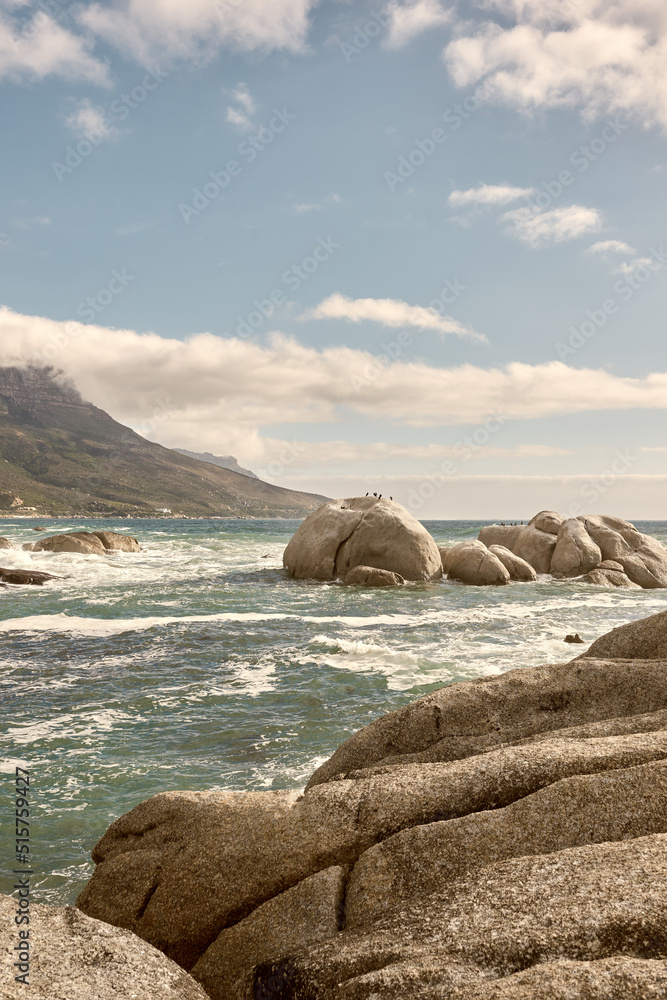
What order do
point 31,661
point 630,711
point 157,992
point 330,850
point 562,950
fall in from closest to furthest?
point 562,950 < point 157,992 < point 330,850 < point 630,711 < point 31,661

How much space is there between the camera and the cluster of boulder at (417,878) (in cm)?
314

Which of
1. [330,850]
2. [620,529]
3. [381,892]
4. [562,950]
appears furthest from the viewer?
[620,529]

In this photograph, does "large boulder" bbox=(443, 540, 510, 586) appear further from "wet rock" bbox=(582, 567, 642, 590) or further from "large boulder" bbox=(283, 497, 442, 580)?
"wet rock" bbox=(582, 567, 642, 590)

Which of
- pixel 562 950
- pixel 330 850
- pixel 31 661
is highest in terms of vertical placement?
pixel 562 950

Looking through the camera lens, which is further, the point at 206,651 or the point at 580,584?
the point at 580,584

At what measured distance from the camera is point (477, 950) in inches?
127

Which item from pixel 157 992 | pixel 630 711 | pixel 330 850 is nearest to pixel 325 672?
pixel 630 711

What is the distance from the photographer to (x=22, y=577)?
93.0 feet

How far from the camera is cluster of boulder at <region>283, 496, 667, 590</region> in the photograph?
99.7 ft

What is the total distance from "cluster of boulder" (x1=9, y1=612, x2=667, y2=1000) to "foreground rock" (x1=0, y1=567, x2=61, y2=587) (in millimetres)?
25530

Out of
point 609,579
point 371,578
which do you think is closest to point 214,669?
point 371,578

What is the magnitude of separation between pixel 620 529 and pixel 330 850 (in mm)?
33788

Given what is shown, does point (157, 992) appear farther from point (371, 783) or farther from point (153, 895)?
point (371, 783)

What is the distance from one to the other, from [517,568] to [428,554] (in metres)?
5.01
